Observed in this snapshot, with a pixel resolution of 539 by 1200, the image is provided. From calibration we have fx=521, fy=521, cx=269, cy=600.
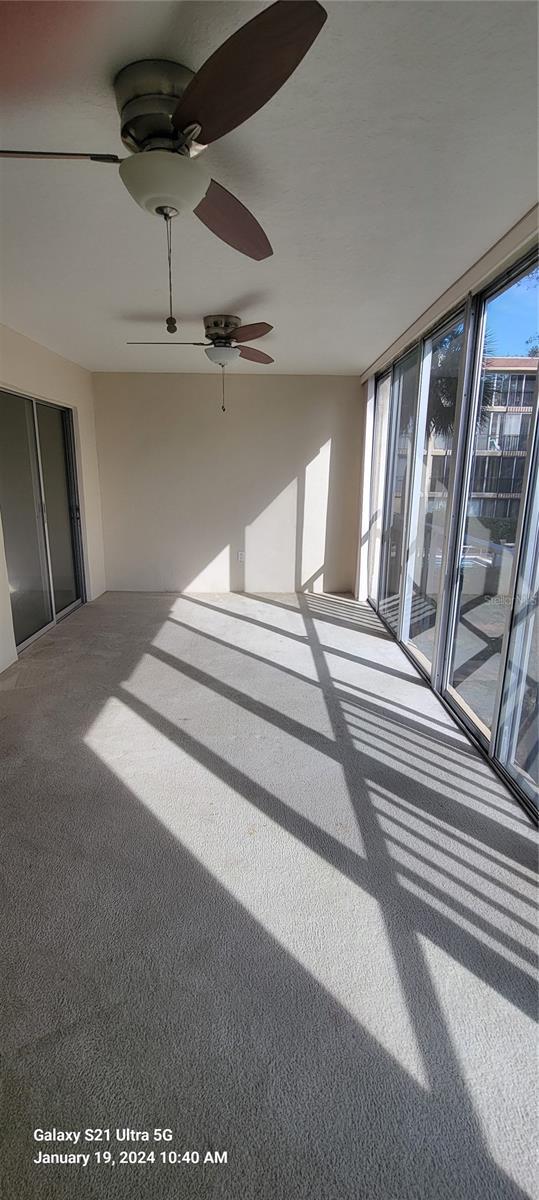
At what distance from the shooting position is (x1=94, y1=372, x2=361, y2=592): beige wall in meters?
5.81

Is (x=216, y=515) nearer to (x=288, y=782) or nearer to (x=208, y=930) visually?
(x=288, y=782)

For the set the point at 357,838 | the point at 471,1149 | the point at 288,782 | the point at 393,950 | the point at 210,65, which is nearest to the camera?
the point at 210,65

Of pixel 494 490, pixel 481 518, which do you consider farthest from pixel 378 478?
pixel 494 490

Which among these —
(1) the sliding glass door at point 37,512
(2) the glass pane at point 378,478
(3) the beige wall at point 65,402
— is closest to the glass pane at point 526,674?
(2) the glass pane at point 378,478

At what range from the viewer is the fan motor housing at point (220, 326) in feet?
12.0

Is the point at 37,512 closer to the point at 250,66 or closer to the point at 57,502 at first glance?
the point at 57,502

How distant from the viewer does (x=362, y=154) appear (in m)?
1.78

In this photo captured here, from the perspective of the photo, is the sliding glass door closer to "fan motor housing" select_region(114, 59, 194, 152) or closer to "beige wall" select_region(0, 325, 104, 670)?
"beige wall" select_region(0, 325, 104, 670)

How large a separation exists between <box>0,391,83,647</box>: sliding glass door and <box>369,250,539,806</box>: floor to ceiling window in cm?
314

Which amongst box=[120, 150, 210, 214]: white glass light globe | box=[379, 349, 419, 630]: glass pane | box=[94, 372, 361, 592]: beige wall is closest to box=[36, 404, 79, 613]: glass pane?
box=[94, 372, 361, 592]: beige wall

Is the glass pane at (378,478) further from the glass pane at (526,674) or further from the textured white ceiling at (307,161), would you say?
the glass pane at (526,674)

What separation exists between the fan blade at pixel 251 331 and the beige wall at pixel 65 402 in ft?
5.84

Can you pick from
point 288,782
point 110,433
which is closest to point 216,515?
point 110,433

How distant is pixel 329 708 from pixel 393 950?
1.74 metres
